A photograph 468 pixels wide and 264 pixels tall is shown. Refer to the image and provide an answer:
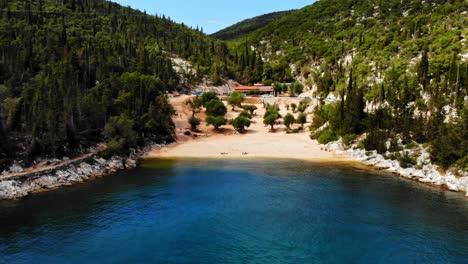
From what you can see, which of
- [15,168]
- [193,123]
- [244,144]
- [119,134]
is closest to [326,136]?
[244,144]

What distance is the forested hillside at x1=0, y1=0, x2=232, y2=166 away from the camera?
59.1m

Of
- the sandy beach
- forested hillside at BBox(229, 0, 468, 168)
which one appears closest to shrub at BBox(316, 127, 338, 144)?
forested hillside at BBox(229, 0, 468, 168)

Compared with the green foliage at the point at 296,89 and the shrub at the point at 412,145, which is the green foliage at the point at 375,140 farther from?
the green foliage at the point at 296,89

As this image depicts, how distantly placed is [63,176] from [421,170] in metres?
50.1

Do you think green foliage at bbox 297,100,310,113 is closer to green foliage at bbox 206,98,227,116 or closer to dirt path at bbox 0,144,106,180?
green foliage at bbox 206,98,227,116

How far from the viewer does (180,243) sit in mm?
34531

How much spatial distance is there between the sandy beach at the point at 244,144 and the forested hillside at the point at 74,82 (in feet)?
21.4

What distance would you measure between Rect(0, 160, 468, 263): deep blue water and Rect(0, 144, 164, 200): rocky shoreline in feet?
7.32

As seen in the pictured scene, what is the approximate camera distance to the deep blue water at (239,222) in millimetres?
32375

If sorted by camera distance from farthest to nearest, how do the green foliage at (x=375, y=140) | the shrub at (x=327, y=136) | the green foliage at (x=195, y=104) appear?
the green foliage at (x=195, y=104), the shrub at (x=327, y=136), the green foliage at (x=375, y=140)

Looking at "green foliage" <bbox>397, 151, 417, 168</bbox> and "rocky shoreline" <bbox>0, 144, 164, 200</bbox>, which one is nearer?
"rocky shoreline" <bbox>0, 144, 164, 200</bbox>

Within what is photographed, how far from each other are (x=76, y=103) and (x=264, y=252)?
4740 cm

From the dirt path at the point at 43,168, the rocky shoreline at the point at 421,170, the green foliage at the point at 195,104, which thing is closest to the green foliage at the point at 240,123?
the green foliage at the point at 195,104

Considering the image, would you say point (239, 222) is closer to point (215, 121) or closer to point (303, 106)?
point (215, 121)
